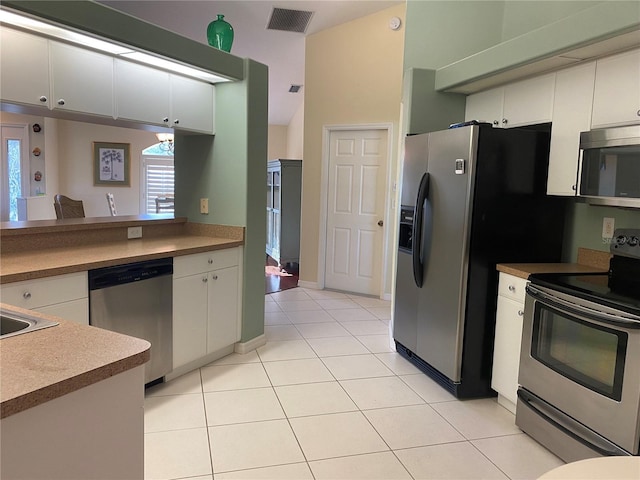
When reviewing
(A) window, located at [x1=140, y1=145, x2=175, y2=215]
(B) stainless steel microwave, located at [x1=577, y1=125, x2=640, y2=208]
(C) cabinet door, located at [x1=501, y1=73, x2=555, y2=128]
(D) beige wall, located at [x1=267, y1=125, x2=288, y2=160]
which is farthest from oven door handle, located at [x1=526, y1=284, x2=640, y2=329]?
(D) beige wall, located at [x1=267, y1=125, x2=288, y2=160]

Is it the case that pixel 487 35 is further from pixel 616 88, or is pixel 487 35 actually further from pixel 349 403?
pixel 349 403

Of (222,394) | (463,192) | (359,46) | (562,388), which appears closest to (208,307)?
(222,394)

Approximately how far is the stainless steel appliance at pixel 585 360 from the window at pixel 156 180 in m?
7.63

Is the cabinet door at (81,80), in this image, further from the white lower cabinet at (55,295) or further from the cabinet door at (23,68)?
the white lower cabinet at (55,295)

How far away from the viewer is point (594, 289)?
7.00ft

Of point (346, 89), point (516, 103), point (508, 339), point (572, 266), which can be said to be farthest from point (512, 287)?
point (346, 89)

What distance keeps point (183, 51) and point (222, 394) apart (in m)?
2.19

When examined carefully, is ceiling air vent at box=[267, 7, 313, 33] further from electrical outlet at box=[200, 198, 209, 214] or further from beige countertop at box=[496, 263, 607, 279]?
beige countertop at box=[496, 263, 607, 279]

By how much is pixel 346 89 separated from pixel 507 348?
3.75 metres

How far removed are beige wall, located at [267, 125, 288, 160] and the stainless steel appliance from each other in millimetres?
7794

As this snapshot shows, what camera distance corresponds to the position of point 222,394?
9.30 ft

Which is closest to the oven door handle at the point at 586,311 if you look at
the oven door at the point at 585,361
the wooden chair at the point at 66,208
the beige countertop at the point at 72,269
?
the oven door at the point at 585,361

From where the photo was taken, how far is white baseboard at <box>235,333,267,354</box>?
138 inches

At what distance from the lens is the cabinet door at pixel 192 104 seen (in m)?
Answer: 3.09
